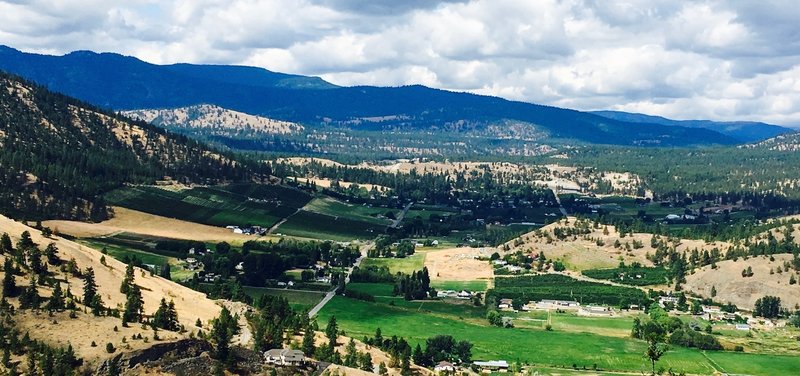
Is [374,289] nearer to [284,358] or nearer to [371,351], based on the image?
[371,351]

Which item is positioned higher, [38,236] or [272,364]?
[38,236]

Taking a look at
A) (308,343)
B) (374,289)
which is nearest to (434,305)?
(374,289)

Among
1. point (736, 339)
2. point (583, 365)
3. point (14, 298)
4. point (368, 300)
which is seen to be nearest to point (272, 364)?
point (14, 298)

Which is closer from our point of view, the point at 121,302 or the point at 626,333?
the point at 121,302

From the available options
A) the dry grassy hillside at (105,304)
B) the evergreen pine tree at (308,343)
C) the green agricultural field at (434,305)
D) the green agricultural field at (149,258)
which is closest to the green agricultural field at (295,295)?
the green agricultural field at (434,305)

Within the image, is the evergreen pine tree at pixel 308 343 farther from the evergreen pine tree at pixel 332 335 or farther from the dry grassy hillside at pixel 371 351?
the evergreen pine tree at pixel 332 335

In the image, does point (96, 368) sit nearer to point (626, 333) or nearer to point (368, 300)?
point (368, 300)

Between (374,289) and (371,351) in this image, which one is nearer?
(371,351)
